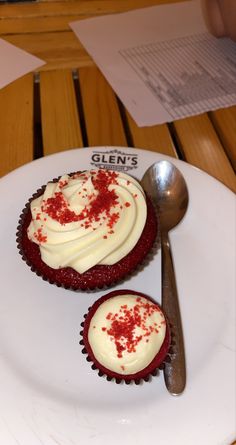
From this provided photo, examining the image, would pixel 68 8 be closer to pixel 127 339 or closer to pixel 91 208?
pixel 91 208

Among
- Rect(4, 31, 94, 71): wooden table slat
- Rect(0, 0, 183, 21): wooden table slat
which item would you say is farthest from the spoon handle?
Rect(0, 0, 183, 21): wooden table slat

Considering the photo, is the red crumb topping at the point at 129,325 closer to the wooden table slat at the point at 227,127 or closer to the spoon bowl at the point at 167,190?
the spoon bowl at the point at 167,190

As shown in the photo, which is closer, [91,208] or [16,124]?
[91,208]

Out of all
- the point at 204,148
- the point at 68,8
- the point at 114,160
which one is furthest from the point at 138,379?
the point at 68,8

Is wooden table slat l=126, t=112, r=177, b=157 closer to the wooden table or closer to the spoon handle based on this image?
the wooden table

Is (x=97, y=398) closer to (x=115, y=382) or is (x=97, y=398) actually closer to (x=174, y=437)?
(x=115, y=382)

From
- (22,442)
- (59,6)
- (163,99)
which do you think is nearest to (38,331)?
(22,442)
